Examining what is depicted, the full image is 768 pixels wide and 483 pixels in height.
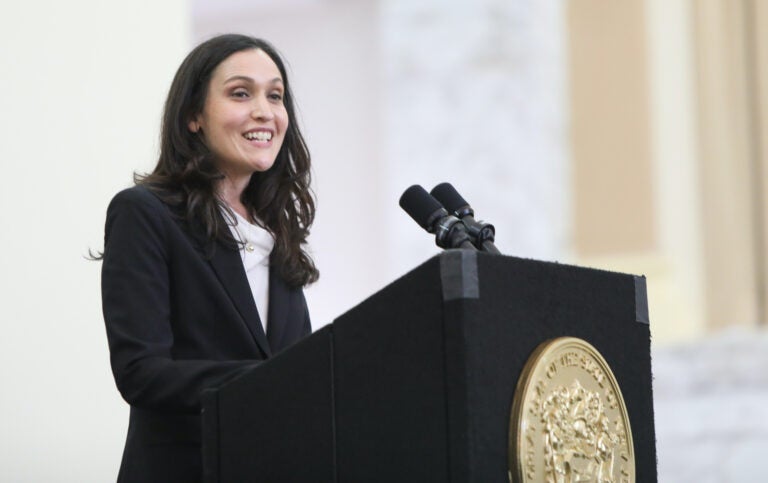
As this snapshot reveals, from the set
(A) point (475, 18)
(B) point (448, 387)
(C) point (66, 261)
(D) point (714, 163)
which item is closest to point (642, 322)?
(B) point (448, 387)

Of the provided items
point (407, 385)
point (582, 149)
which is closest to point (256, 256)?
point (407, 385)

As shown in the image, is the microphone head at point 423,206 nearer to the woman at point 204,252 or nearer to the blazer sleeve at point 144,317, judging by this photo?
the woman at point 204,252

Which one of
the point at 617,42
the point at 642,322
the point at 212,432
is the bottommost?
the point at 212,432

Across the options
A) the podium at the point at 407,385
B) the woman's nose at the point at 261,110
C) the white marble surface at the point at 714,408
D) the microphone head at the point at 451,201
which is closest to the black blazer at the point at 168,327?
the podium at the point at 407,385

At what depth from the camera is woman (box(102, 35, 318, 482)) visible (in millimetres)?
2410

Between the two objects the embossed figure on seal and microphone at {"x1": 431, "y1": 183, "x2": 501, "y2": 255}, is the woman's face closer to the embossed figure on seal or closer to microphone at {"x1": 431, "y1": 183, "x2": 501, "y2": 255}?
microphone at {"x1": 431, "y1": 183, "x2": 501, "y2": 255}

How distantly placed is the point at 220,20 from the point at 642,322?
8.58 meters

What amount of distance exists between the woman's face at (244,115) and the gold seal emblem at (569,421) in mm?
682

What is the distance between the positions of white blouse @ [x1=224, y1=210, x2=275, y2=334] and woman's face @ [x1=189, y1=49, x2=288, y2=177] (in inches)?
3.9

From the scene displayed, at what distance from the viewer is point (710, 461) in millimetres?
6648

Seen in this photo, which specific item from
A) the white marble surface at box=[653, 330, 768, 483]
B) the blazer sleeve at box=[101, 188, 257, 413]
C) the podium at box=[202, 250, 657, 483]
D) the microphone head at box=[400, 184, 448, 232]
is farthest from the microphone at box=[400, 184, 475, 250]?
the white marble surface at box=[653, 330, 768, 483]

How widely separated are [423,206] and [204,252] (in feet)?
1.25

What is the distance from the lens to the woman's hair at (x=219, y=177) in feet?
8.55

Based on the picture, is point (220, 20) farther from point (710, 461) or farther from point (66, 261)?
point (66, 261)
